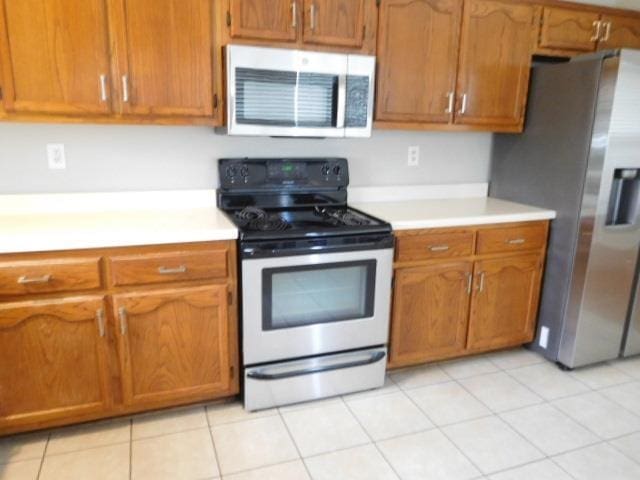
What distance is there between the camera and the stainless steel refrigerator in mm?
2322

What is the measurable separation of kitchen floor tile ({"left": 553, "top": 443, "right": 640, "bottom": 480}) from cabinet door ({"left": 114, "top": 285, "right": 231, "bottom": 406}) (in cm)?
150

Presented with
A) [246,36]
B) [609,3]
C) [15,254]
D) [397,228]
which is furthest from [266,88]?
[609,3]

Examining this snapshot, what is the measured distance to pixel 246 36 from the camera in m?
2.06

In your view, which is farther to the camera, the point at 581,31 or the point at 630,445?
the point at 581,31

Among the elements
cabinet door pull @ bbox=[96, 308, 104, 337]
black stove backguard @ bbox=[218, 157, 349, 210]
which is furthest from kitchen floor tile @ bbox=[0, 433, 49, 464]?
black stove backguard @ bbox=[218, 157, 349, 210]

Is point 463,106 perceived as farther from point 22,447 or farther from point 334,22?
point 22,447

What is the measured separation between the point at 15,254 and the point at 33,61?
762 millimetres

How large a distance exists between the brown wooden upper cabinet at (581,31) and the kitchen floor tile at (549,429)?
1.93 m

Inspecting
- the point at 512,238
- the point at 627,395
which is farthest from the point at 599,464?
the point at 512,238

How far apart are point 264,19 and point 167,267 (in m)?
1.16

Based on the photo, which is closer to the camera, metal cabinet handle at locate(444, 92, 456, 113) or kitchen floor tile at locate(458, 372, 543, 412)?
kitchen floor tile at locate(458, 372, 543, 412)

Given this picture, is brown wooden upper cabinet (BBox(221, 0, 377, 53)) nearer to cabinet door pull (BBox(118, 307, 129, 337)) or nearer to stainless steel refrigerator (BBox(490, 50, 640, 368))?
stainless steel refrigerator (BBox(490, 50, 640, 368))

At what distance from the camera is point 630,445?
204 cm

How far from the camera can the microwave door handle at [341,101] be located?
221 centimetres
